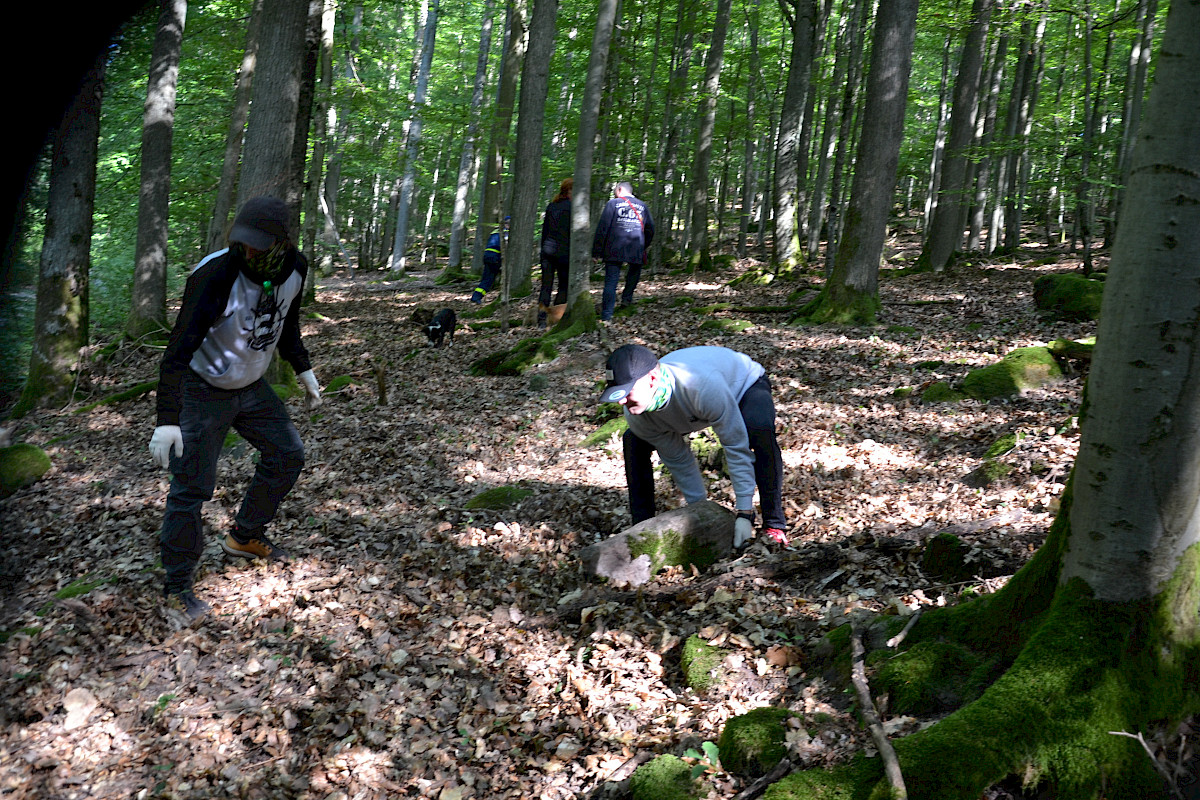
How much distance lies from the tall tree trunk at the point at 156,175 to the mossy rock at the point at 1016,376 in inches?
433

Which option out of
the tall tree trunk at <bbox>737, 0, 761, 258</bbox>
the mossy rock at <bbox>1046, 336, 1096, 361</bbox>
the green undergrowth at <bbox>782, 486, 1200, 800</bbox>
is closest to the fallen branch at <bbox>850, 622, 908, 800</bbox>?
the green undergrowth at <bbox>782, 486, 1200, 800</bbox>

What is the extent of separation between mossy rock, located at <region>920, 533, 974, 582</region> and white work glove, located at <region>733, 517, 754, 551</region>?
1062mm

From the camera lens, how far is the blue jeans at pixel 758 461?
4.87 metres

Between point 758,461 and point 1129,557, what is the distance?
8.31 ft

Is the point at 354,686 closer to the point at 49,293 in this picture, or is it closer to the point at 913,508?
the point at 913,508

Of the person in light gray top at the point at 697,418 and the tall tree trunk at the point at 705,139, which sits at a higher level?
the tall tree trunk at the point at 705,139

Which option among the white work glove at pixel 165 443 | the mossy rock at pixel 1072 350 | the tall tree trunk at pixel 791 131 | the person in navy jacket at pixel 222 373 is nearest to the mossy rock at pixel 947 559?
the person in navy jacket at pixel 222 373

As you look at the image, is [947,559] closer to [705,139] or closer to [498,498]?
[498,498]

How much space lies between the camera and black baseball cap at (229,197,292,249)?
3.97m

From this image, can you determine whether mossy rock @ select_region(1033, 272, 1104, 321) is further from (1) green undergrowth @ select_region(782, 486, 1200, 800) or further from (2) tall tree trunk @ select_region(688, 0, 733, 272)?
(2) tall tree trunk @ select_region(688, 0, 733, 272)

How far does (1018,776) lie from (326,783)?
2696 mm

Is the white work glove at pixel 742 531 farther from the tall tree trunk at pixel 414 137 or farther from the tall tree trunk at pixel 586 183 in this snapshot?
the tall tree trunk at pixel 414 137

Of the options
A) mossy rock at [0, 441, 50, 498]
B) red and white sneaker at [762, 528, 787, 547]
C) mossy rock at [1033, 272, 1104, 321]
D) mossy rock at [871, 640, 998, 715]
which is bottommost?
mossy rock at [0, 441, 50, 498]

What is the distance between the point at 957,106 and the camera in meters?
14.9
